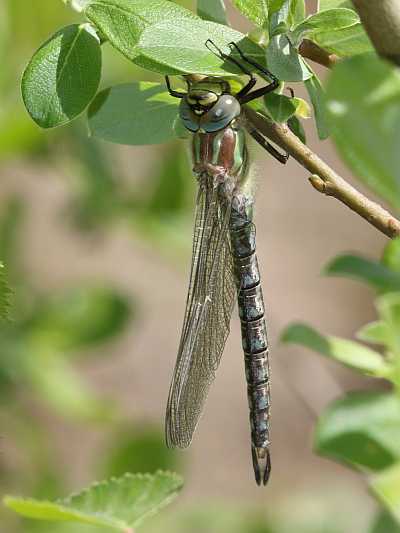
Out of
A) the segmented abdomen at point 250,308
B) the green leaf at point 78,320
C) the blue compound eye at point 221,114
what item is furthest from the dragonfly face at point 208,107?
the green leaf at point 78,320

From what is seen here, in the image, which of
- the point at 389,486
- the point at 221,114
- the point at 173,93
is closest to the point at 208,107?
the point at 221,114

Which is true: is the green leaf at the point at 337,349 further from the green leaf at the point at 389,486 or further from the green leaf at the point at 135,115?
the green leaf at the point at 135,115

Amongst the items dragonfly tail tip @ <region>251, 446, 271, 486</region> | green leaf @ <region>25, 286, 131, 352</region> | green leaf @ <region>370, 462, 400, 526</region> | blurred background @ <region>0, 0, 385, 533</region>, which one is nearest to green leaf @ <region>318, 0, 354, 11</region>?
green leaf @ <region>370, 462, 400, 526</region>

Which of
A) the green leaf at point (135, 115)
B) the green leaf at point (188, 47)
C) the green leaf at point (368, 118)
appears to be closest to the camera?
the green leaf at point (368, 118)

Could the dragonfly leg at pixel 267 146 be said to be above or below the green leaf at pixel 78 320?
above

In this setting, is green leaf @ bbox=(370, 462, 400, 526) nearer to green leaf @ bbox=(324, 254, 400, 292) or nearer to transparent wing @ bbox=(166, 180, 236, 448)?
green leaf @ bbox=(324, 254, 400, 292)

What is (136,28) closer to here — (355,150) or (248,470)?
(355,150)
